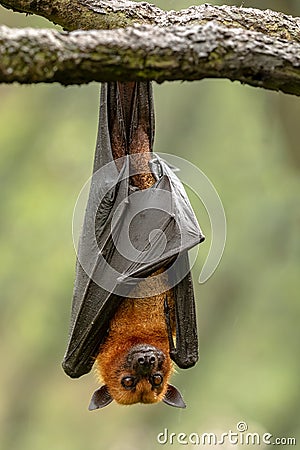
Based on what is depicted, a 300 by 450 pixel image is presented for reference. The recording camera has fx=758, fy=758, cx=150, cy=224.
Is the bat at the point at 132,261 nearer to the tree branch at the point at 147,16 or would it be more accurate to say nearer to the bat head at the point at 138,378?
the bat head at the point at 138,378

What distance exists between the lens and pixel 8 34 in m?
3.05

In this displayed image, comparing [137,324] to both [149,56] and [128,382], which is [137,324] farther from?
[149,56]

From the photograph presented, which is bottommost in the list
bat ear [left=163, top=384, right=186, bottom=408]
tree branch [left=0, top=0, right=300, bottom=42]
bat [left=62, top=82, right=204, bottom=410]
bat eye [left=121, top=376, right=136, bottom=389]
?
bat ear [left=163, top=384, right=186, bottom=408]

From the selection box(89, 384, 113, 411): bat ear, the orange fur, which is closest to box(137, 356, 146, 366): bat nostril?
the orange fur

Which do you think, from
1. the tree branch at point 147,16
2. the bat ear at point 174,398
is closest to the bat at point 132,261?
the bat ear at point 174,398

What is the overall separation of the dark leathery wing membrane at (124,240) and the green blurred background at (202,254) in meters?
4.04

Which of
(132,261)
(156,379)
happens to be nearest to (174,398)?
(156,379)

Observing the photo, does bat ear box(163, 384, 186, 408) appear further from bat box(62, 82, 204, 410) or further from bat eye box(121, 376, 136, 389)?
bat eye box(121, 376, 136, 389)

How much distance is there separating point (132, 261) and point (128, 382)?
4.01 ft

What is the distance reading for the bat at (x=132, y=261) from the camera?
5.71 m

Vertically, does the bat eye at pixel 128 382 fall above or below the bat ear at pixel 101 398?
above

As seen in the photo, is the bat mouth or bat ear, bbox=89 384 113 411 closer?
the bat mouth

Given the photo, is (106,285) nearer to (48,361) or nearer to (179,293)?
(179,293)

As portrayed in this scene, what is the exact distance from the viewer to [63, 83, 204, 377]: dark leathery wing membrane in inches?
224
